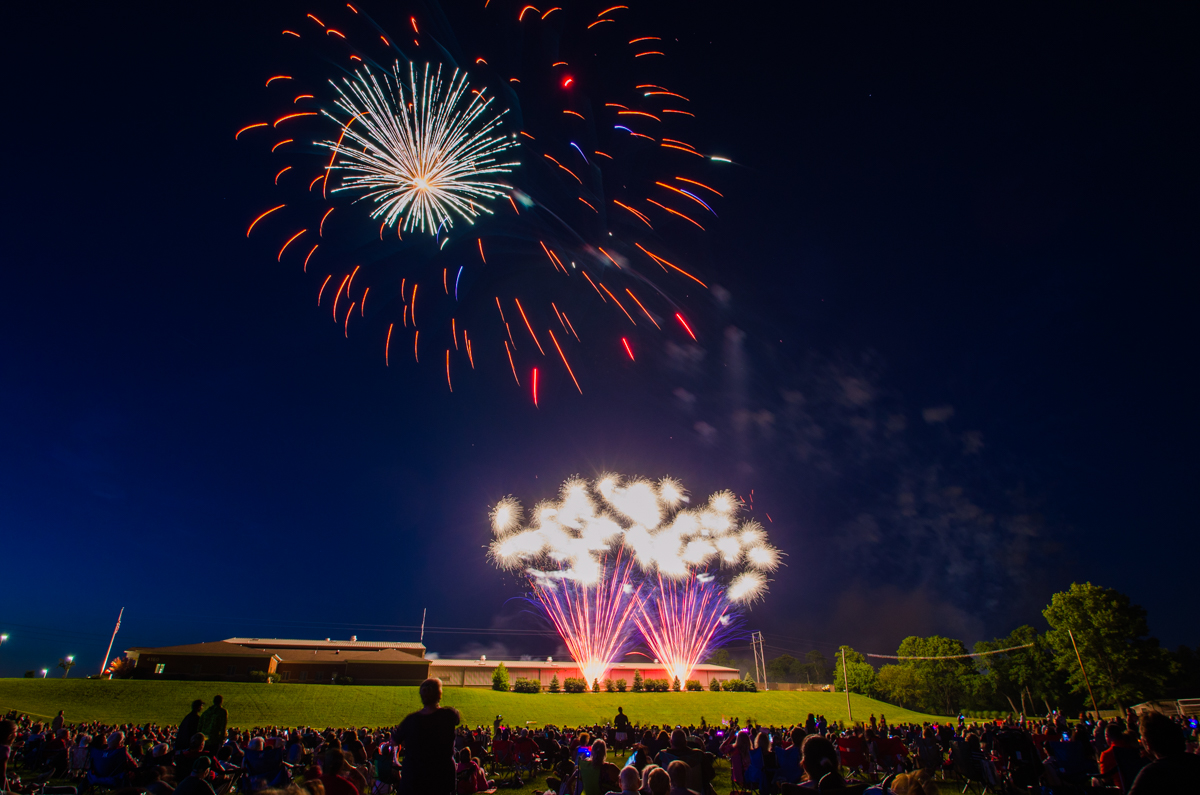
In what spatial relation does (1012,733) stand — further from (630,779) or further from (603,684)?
(603,684)

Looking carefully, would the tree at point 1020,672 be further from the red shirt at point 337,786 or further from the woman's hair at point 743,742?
the red shirt at point 337,786

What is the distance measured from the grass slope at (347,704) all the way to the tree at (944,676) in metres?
40.7

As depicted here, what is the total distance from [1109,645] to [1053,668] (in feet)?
81.9

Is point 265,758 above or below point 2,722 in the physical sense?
below

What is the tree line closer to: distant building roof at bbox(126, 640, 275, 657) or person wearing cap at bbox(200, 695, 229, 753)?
person wearing cap at bbox(200, 695, 229, 753)

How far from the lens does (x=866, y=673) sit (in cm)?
8875

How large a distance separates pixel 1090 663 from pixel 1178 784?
74117mm

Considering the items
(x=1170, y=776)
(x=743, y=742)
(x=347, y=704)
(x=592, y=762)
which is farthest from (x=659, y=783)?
(x=347, y=704)

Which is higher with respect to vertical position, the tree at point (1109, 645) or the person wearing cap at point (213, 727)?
the tree at point (1109, 645)

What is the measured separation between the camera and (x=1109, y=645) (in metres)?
56.3

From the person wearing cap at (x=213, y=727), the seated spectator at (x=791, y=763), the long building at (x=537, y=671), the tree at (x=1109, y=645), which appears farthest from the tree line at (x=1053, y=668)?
the person wearing cap at (x=213, y=727)

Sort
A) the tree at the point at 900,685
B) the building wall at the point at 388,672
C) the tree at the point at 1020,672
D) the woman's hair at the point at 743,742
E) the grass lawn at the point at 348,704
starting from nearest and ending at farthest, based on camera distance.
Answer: the woman's hair at the point at 743,742 < the grass lawn at the point at 348,704 < the building wall at the point at 388,672 < the tree at the point at 1020,672 < the tree at the point at 900,685

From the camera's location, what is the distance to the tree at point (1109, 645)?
54.4 m

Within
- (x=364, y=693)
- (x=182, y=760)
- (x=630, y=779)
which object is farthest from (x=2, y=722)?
(x=364, y=693)
